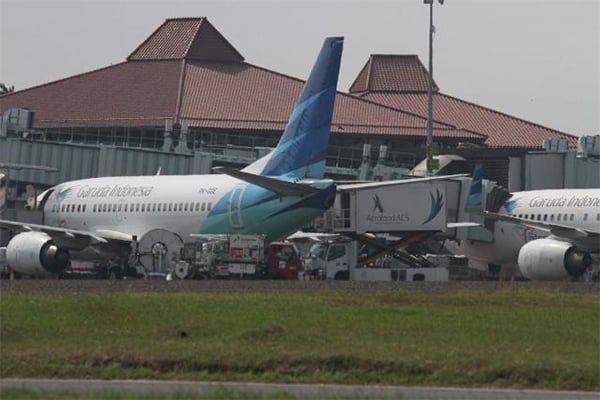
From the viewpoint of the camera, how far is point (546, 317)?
1053 inches

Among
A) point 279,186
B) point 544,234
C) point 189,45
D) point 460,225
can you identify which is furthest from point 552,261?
point 189,45

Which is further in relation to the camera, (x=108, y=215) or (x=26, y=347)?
(x=108, y=215)

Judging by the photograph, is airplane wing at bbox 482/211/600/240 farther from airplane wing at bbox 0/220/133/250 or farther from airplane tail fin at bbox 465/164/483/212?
airplane wing at bbox 0/220/133/250

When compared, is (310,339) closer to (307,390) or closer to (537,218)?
(307,390)

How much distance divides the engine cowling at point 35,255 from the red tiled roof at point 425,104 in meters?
59.8

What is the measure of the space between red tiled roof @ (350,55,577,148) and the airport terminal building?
155 millimetres

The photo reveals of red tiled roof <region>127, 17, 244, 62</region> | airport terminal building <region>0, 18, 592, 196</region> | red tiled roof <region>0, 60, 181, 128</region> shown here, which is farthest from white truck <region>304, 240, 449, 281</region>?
red tiled roof <region>127, 17, 244, 62</region>

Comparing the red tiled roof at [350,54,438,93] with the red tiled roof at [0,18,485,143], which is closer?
the red tiled roof at [0,18,485,143]

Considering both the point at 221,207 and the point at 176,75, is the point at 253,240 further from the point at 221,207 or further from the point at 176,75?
the point at 176,75

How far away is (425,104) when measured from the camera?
117m

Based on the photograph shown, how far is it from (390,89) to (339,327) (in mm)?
97235

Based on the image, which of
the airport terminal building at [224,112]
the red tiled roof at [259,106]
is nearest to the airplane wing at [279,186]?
the airport terminal building at [224,112]

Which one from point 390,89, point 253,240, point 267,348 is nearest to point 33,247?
point 253,240

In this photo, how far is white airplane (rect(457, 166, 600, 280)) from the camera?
154ft
